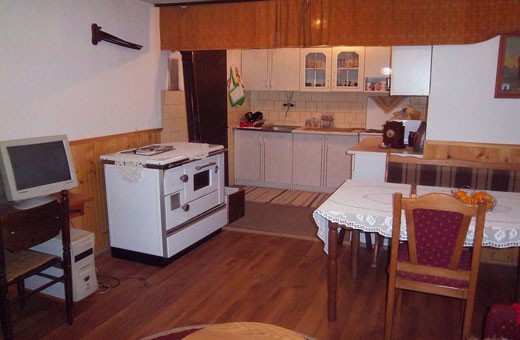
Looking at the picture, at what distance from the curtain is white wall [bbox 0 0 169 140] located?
0.42 meters

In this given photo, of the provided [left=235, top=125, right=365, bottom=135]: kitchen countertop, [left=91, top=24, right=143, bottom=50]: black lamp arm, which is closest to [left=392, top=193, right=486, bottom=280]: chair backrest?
[left=91, top=24, right=143, bottom=50]: black lamp arm

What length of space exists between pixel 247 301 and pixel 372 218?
1125 millimetres

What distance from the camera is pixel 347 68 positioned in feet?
18.8

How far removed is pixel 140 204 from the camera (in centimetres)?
357

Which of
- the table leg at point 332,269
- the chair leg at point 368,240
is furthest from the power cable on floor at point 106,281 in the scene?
the chair leg at point 368,240

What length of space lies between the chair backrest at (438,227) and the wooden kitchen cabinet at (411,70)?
5.87 ft

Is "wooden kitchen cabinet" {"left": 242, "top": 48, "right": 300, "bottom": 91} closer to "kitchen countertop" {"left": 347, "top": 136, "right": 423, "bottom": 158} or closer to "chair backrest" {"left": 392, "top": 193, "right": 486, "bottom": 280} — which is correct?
"kitchen countertop" {"left": 347, "top": 136, "right": 423, "bottom": 158}

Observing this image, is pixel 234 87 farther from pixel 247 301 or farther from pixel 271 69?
pixel 247 301

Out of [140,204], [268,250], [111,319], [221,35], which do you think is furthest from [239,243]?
[221,35]

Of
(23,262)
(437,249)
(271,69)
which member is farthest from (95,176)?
(271,69)

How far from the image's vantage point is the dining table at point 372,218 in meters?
2.37

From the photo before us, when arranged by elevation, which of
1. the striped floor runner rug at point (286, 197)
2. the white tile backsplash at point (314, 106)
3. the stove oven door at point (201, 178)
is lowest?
the striped floor runner rug at point (286, 197)

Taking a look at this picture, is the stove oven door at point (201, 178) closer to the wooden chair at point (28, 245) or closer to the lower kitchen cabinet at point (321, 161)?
the wooden chair at point (28, 245)

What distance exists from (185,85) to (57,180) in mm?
2057
